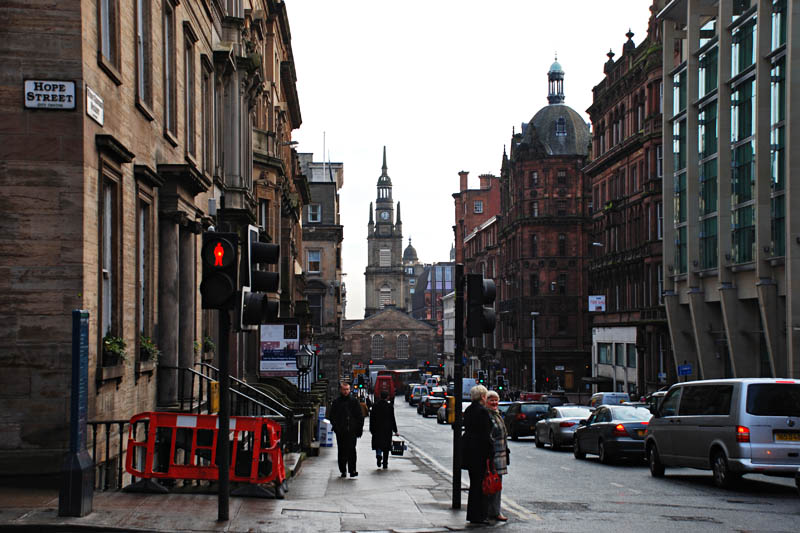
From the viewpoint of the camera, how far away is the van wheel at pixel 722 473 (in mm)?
16770

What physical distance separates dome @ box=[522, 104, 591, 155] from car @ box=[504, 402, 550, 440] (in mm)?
62497

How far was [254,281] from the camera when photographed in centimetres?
1088

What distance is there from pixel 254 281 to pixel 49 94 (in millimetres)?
3304

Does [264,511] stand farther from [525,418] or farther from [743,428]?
[525,418]

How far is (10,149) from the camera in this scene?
11.6 meters

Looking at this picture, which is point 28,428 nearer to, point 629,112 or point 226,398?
point 226,398

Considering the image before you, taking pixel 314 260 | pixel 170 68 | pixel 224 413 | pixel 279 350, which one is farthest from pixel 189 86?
pixel 314 260

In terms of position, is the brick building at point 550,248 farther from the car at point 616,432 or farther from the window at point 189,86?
the window at point 189,86

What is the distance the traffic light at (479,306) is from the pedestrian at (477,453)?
118 cm

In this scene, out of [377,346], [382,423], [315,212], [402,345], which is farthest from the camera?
[402,345]

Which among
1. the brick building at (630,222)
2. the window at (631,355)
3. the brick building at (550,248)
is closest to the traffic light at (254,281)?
the brick building at (630,222)

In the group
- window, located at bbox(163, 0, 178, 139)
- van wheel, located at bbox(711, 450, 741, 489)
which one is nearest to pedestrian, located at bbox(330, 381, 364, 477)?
window, located at bbox(163, 0, 178, 139)

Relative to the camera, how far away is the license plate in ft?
53.5

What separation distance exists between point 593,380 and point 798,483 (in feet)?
187
